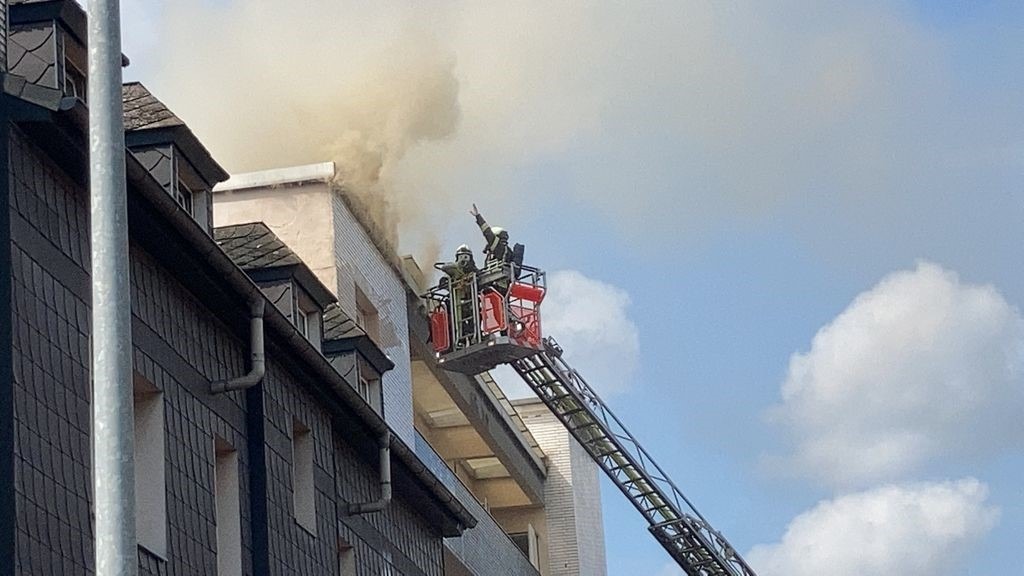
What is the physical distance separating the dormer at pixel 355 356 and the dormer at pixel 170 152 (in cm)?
588

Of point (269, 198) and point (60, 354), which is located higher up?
point (269, 198)

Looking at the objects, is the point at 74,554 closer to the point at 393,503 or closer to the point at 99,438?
the point at 99,438

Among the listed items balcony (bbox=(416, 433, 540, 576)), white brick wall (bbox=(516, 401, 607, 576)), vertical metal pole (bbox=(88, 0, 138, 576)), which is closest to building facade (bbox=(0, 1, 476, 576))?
vertical metal pole (bbox=(88, 0, 138, 576))

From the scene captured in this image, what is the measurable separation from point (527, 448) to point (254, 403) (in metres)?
25.4

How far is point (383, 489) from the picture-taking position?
24.7 meters

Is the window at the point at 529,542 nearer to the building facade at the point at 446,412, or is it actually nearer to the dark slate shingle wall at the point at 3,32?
the building facade at the point at 446,412

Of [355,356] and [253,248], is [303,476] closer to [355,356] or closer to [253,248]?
[253,248]

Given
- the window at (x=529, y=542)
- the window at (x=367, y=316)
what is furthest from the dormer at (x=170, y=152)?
the window at (x=529, y=542)

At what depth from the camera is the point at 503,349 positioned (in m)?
37.4

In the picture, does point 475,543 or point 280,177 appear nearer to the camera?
point 280,177

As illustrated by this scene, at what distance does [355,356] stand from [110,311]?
55.1 ft

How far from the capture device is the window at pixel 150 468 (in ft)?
56.3

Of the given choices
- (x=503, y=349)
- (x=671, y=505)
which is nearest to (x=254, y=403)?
(x=503, y=349)

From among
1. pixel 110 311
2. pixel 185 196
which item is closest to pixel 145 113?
pixel 185 196
